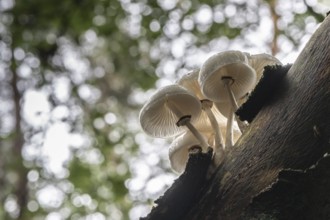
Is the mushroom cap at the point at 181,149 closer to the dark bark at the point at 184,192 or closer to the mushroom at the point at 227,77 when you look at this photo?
the mushroom at the point at 227,77

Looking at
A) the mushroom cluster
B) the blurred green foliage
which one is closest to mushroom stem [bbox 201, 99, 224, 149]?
the mushroom cluster

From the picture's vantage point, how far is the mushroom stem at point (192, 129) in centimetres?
173

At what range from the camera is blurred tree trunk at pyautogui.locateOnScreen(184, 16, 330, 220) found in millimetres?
1051

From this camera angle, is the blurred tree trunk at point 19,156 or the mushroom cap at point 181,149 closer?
the mushroom cap at point 181,149

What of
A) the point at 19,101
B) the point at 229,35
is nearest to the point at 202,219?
the point at 229,35

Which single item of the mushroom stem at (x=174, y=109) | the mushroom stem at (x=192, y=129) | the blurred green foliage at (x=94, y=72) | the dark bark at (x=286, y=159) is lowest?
the dark bark at (x=286, y=159)

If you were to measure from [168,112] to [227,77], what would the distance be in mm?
380

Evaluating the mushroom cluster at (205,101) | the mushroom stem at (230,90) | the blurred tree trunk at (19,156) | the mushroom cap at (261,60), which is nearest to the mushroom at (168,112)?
the mushroom cluster at (205,101)

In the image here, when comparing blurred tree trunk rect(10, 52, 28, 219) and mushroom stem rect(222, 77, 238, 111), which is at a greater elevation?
blurred tree trunk rect(10, 52, 28, 219)

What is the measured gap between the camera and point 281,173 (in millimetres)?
1065

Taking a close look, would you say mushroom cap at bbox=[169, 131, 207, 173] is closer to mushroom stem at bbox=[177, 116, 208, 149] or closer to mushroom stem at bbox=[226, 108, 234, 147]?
mushroom stem at bbox=[177, 116, 208, 149]

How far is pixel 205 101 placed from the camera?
1.92 m

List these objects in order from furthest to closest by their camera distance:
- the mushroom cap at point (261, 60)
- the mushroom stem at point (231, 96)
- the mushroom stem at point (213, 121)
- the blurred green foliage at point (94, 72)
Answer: the blurred green foliage at point (94, 72) → the mushroom cap at point (261, 60) → the mushroom stem at point (231, 96) → the mushroom stem at point (213, 121)

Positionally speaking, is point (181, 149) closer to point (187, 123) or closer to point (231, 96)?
point (187, 123)
